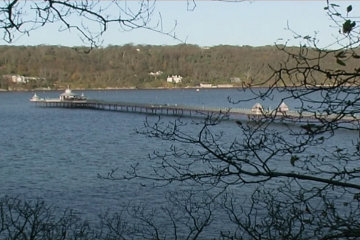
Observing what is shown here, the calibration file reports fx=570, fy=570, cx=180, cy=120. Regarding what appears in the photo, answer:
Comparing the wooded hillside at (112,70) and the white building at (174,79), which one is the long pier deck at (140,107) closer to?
the wooded hillside at (112,70)

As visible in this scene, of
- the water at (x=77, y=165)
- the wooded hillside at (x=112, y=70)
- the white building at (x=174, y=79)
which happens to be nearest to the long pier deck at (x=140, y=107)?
the water at (x=77, y=165)

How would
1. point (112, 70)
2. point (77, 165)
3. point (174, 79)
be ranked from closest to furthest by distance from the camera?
point (77, 165) → point (112, 70) → point (174, 79)

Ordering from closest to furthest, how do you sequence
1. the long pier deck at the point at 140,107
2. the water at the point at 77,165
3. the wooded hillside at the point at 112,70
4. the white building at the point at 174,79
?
1. the water at the point at 77,165
2. the long pier deck at the point at 140,107
3. the wooded hillside at the point at 112,70
4. the white building at the point at 174,79

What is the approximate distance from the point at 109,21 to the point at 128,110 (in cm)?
7361

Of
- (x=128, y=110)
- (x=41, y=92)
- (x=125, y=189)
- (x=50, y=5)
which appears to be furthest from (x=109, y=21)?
(x=41, y=92)

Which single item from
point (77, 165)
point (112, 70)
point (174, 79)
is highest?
point (112, 70)

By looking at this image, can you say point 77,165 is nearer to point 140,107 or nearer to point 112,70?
point 140,107

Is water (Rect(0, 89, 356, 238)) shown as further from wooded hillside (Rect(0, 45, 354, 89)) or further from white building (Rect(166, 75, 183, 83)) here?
white building (Rect(166, 75, 183, 83))

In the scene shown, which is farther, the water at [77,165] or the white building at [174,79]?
the white building at [174,79]

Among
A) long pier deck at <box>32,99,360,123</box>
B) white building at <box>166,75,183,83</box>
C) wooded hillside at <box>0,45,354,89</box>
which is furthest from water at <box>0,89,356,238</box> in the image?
white building at <box>166,75,183,83</box>

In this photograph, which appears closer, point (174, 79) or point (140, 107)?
point (140, 107)

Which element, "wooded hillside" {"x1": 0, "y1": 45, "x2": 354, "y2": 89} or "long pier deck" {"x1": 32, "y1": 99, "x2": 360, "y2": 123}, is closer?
"long pier deck" {"x1": 32, "y1": 99, "x2": 360, "y2": 123}

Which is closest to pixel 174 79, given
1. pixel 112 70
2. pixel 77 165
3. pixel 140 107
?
pixel 112 70

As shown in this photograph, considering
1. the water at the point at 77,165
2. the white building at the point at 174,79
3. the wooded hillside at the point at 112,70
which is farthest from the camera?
the white building at the point at 174,79
